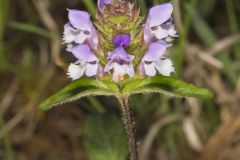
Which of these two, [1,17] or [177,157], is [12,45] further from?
[177,157]

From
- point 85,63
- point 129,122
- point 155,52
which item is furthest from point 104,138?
point 155,52

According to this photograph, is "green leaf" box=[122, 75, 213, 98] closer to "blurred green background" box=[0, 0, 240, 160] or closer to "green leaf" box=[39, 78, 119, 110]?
"green leaf" box=[39, 78, 119, 110]

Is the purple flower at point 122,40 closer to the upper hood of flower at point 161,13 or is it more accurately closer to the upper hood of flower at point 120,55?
the upper hood of flower at point 120,55

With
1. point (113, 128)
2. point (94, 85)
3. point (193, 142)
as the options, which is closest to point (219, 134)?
point (193, 142)

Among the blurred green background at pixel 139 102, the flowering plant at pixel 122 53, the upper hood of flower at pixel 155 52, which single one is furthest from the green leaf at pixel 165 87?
the blurred green background at pixel 139 102

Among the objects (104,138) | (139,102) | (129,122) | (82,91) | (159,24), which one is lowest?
(139,102)

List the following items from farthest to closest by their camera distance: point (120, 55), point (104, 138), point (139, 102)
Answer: point (139, 102), point (104, 138), point (120, 55)

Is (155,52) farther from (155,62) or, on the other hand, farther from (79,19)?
(79,19)
